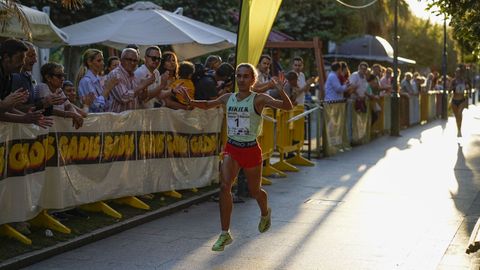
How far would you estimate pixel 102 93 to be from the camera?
10047 mm

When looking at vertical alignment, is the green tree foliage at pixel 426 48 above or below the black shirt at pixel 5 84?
above

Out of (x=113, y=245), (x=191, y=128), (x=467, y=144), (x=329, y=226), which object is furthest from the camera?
(x=467, y=144)

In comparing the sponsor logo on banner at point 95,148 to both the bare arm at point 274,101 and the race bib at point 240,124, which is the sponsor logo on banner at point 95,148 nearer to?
the race bib at point 240,124

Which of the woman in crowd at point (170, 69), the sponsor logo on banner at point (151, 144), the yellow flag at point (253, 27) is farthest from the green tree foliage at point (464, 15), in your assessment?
the sponsor logo on banner at point (151, 144)

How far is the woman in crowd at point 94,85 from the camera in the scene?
387 inches

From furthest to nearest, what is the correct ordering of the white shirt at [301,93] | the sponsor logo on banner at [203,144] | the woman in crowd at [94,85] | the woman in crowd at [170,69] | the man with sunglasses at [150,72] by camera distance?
the white shirt at [301,93] < the sponsor logo on banner at [203,144] < the woman in crowd at [170,69] < the man with sunglasses at [150,72] < the woman in crowd at [94,85]

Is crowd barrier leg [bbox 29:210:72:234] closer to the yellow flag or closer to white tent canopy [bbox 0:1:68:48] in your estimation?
white tent canopy [bbox 0:1:68:48]

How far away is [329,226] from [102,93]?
11.0 feet

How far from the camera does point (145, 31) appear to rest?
566 inches

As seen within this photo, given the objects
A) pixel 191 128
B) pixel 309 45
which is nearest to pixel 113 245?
pixel 191 128

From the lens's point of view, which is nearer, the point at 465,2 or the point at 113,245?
the point at 113,245

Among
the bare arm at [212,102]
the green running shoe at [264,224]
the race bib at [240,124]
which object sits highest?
the bare arm at [212,102]

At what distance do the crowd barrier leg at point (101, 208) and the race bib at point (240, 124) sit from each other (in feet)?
6.58

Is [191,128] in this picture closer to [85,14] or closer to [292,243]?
[292,243]
